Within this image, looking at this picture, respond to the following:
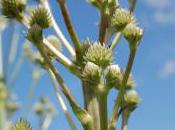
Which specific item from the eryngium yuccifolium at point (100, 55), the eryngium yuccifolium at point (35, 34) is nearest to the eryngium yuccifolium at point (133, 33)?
the eryngium yuccifolium at point (100, 55)

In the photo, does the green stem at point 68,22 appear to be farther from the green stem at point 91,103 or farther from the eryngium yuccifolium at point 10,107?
the eryngium yuccifolium at point 10,107

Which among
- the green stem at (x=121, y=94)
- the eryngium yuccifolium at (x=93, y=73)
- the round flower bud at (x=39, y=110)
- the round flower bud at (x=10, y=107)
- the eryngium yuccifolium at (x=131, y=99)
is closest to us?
the eryngium yuccifolium at (x=93, y=73)

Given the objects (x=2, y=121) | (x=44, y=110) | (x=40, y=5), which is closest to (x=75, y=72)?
(x=40, y=5)

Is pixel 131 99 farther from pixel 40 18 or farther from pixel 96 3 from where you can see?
pixel 40 18

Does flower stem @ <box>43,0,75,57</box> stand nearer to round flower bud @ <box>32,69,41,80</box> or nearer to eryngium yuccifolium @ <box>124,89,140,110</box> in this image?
eryngium yuccifolium @ <box>124,89,140,110</box>

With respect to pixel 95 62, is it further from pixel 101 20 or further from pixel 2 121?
pixel 2 121

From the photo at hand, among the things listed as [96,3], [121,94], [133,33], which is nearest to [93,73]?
[121,94]

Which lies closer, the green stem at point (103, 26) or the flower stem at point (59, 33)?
the green stem at point (103, 26)

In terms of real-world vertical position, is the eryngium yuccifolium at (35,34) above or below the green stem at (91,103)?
above
